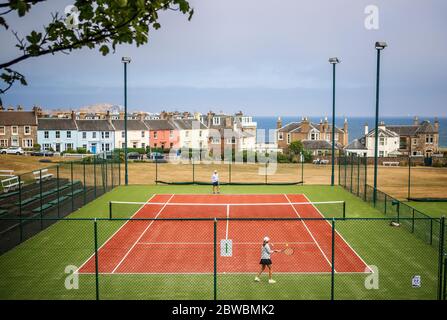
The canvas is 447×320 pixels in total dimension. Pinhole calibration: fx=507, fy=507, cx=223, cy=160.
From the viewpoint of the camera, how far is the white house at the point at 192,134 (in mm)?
90188

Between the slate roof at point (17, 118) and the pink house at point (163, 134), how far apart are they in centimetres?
1871

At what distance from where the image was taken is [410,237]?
20.9m

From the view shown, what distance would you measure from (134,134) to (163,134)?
555cm

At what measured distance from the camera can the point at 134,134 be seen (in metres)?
85.2

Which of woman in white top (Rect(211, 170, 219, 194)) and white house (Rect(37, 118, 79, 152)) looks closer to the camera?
woman in white top (Rect(211, 170, 219, 194))

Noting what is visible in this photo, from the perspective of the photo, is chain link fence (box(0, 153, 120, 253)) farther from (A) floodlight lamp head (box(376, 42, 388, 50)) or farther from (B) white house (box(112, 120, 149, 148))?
(B) white house (box(112, 120, 149, 148))

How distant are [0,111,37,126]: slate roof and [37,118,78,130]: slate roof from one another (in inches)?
42.3

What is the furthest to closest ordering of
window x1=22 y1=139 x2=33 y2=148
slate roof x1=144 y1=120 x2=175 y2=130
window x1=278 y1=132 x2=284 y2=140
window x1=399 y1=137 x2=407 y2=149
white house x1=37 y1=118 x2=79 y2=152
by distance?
1. window x1=278 y1=132 x2=284 y2=140
2. window x1=399 y1=137 x2=407 y2=149
3. slate roof x1=144 y1=120 x2=175 y2=130
4. white house x1=37 y1=118 x2=79 y2=152
5. window x1=22 y1=139 x2=33 y2=148

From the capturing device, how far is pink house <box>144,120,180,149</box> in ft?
287

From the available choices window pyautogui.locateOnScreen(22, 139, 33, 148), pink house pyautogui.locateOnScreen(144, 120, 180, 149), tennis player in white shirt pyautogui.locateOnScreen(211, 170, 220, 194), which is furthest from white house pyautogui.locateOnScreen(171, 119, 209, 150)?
tennis player in white shirt pyautogui.locateOnScreen(211, 170, 220, 194)

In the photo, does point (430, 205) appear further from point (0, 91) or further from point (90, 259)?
point (0, 91)

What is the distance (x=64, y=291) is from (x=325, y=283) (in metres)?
7.74

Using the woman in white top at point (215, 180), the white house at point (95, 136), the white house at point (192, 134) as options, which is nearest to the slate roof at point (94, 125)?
the white house at point (95, 136)

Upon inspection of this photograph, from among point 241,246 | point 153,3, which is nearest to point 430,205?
point 241,246
